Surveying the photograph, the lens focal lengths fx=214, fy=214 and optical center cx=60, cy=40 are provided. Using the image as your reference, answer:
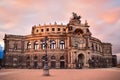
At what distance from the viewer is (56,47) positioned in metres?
74.1

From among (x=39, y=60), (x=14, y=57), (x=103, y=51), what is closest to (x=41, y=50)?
(x=39, y=60)

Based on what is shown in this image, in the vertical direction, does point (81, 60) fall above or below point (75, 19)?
below

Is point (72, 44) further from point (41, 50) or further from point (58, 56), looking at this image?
point (41, 50)

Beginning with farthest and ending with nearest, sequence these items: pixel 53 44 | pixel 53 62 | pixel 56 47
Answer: pixel 53 44 → pixel 56 47 → pixel 53 62

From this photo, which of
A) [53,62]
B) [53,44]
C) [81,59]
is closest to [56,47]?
[53,44]

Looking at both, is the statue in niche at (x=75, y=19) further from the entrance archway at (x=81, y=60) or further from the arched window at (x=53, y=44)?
the entrance archway at (x=81, y=60)

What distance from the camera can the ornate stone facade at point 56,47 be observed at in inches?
2862

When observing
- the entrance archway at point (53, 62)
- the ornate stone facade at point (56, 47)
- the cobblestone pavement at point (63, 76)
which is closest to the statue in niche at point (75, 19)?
the ornate stone facade at point (56, 47)

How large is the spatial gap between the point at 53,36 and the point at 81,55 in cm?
1175

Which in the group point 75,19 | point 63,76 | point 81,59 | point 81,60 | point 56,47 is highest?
point 75,19

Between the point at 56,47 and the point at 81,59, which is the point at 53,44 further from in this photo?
the point at 81,59

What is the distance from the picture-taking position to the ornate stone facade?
7269cm

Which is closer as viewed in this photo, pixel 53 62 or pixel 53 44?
pixel 53 62

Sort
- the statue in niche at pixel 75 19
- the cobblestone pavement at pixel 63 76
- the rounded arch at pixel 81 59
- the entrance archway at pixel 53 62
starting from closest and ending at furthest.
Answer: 1. the cobblestone pavement at pixel 63 76
2. the entrance archway at pixel 53 62
3. the rounded arch at pixel 81 59
4. the statue in niche at pixel 75 19
